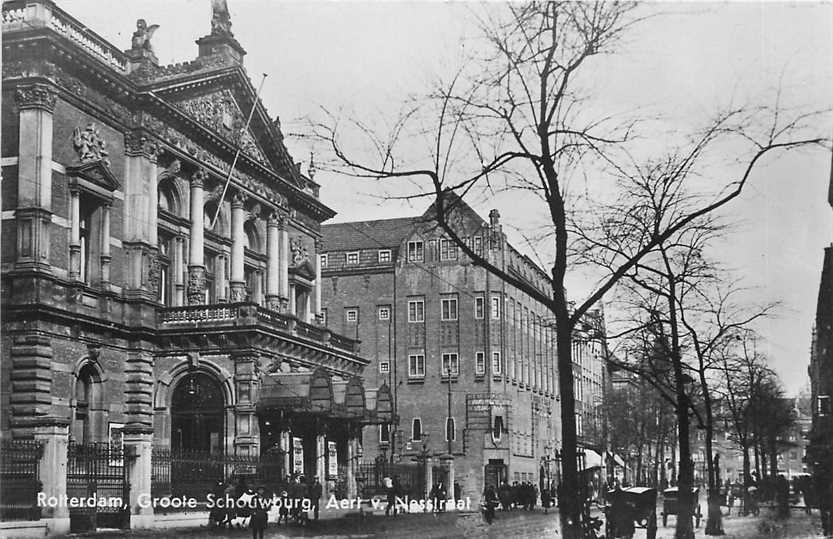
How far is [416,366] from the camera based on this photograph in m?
61.7

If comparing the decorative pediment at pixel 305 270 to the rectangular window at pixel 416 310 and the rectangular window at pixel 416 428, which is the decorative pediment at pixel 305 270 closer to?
the rectangular window at pixel 416 310

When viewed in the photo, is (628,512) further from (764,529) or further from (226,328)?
(226,328)

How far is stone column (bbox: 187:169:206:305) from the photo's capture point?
37969 millimetres

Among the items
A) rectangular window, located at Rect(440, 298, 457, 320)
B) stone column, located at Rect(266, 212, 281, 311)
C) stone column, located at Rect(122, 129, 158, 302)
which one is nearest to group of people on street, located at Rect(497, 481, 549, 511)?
rectangular window, located at Rect(440, 298, 457, 320)

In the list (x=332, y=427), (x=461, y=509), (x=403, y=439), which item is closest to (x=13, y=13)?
(x=332, y=427)

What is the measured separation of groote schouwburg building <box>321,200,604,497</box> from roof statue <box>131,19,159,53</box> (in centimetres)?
2766

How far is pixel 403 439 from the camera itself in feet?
201

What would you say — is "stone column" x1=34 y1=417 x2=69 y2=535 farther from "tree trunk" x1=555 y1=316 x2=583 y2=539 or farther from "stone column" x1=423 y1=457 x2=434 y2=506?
"stone column" x1=423 y1=457 x2=434 y2=506

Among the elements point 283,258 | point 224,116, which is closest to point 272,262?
point 283,258

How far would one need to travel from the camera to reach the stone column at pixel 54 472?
22734mm

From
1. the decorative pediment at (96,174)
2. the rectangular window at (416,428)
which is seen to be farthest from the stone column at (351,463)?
the rectangular window at (416,428)

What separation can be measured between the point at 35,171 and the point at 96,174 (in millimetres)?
3182

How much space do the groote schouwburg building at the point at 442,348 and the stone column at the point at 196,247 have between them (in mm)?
20650

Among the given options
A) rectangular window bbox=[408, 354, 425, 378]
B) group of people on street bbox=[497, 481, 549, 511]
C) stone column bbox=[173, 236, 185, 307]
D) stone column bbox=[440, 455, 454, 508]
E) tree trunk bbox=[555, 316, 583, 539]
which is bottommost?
group of people on street bbox=[497, 481, 549, 511]
